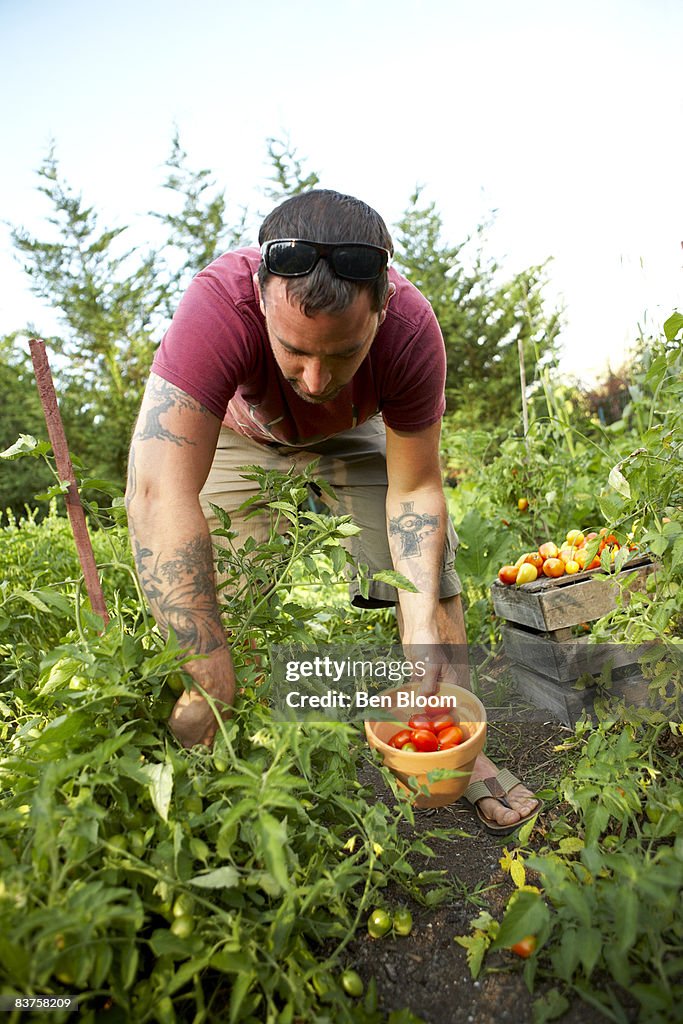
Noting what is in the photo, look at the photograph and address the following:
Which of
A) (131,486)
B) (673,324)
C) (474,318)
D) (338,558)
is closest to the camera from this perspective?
(338,558)

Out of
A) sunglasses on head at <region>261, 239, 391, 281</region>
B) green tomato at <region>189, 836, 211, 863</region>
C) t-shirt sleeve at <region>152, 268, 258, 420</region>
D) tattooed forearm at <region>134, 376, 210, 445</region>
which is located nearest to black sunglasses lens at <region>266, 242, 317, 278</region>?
sunglasses on head at <region>261, 239, 391, 281</region>

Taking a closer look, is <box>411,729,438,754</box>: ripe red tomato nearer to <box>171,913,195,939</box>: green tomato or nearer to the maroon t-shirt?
<box>171,913,195,939</box>: green tomato

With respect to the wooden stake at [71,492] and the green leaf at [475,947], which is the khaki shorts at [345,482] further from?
the green leaf at [475,947]

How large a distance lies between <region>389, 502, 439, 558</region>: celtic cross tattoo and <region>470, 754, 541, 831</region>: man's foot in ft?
1.96

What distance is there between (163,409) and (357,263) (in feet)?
1.64

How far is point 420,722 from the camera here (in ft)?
5.26

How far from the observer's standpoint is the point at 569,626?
2375mm

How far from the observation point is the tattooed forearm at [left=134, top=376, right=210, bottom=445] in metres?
1.51

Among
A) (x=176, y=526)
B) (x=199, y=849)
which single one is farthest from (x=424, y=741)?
(x=176, y=526)

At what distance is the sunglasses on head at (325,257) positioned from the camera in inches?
56.5

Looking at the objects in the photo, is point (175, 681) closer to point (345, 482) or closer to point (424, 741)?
point (424, 741)

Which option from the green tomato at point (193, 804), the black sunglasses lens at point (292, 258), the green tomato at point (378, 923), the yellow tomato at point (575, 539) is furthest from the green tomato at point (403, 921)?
the yellow tomato at point (575, 539)

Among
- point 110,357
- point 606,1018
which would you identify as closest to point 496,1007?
point 606,1018

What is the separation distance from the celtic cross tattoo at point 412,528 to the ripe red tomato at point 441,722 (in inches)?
21.3
